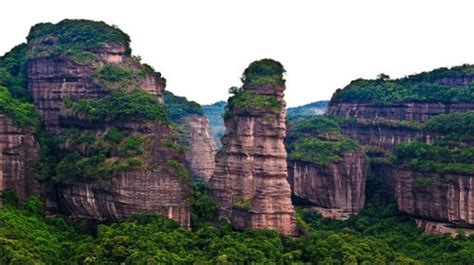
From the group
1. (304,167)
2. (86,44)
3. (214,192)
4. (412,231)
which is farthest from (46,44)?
(412,231)

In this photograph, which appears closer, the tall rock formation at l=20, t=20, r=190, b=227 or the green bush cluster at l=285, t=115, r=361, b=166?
the tall rock formation at l=20, t=20, r=190, b=227

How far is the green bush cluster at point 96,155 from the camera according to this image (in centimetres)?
5494

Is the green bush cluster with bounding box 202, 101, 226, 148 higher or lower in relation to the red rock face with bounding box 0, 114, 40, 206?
higher

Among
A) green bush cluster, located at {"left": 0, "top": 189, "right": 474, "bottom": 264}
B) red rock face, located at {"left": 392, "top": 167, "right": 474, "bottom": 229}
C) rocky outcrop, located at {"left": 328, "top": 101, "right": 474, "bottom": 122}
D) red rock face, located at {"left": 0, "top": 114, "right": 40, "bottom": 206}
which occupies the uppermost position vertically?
rocky outcrop, located at {"left": 328, "top": 101, "right": 474, "bottom": 122}

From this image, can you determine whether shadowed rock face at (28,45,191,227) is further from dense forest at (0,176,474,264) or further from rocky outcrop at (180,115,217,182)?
rocky outcrop at (180,115,217,182)

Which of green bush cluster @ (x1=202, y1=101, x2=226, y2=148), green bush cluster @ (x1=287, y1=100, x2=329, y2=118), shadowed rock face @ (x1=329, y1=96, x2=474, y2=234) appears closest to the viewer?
shadowed rock face @ (x1=329, y1=96, x2=474, y2=234)

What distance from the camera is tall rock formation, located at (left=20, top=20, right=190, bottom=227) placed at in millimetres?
54344

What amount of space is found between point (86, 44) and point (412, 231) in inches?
1188

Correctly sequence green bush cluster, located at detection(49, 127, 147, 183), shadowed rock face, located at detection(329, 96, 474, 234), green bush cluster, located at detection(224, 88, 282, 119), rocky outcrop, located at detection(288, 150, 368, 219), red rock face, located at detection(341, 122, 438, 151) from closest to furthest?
green bush cluster, located at detection(49, 127, 147, 183) → green bush cluster, located at detection(224, 88, 282, 119) → shadowed rock face, located at detection(329, 96, 474, 234) → rocky outcrop, located at detection(288, 150, 368, 219) → red rock face, located at detection(341, 122, 438, 151)

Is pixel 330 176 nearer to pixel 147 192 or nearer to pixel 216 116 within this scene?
pixel 147 192

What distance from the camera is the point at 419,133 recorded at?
78.2 m

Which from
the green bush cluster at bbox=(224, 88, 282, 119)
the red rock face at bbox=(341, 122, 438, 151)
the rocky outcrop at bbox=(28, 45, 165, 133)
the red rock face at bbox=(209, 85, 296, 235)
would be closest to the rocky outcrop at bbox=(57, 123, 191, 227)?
the red rock face at bbox=(209, 85, 296, 235)

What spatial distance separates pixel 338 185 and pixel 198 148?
24.9 metres

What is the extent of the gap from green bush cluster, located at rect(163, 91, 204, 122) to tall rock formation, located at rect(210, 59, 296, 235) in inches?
1469
